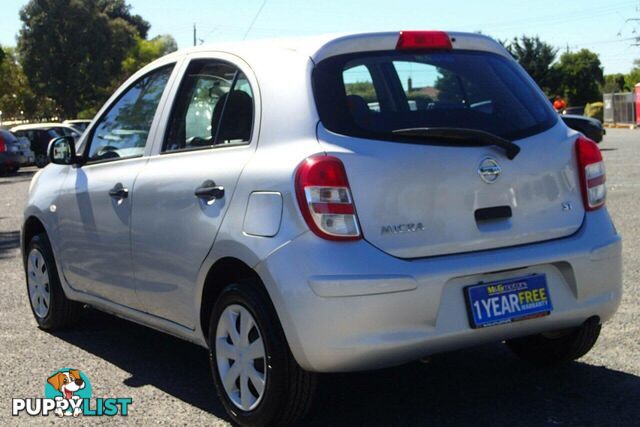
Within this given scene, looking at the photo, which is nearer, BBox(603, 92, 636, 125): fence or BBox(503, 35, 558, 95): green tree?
BBox(603, 92, 636, 125): fence

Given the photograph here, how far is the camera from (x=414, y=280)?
4129mm

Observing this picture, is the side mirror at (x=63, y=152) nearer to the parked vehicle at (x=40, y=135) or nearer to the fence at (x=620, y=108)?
the parked vehicle at (x=40, y=135)

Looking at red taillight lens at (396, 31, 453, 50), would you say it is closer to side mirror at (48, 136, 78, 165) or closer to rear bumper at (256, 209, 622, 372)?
rear bumper at (256, 209, 622, 372)

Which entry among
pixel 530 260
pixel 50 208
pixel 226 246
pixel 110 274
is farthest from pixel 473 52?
pixel 50 208

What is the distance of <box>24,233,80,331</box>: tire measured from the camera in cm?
666

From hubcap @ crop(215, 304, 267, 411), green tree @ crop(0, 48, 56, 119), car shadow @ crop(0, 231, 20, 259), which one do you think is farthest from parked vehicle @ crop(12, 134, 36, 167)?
green tree @ crop(0, 48, 56, 119)

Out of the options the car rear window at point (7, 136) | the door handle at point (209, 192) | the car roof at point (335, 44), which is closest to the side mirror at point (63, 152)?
the car roof at point (335, 44)

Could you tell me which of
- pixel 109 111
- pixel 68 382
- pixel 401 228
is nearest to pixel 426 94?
pixel 401 228

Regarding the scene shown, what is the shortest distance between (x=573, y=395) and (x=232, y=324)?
65.7 inches

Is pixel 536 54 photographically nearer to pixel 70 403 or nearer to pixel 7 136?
pixel 7 136

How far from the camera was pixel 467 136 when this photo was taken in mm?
4395

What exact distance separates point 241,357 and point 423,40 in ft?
5.41

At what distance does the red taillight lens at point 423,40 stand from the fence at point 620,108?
53419 millimetres

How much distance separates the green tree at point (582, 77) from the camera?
8581cm
